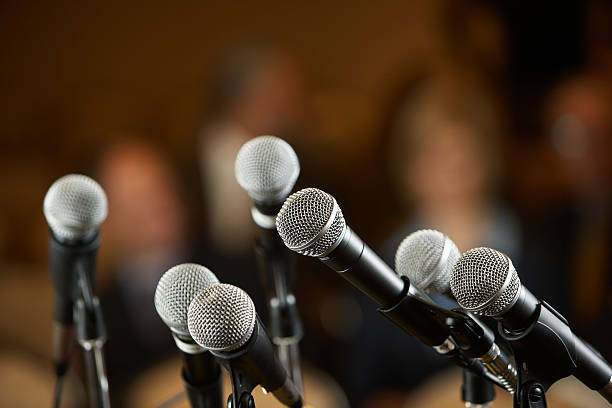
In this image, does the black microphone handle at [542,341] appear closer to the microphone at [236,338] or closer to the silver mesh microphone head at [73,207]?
the microphone at [236,338]

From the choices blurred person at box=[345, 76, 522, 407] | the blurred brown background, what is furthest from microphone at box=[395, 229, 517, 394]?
the blurred brown background

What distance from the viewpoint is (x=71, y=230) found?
36.9 inches

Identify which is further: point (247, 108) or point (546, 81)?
point (546, 81)

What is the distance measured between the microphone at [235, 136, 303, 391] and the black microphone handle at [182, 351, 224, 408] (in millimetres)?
207

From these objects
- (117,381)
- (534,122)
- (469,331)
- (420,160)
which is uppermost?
(469,331)

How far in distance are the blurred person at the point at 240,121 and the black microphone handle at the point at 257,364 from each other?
80.4 inches

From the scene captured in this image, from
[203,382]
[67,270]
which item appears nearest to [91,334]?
[67,270]

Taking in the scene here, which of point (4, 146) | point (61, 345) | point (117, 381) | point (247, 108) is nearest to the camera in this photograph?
point (61, 345)

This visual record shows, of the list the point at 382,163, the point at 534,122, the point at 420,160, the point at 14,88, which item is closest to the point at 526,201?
the point at 534,122

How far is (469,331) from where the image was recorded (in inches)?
30.9

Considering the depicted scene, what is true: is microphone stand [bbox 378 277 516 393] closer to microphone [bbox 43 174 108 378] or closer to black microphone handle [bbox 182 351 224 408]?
black microphone handle [bbox 182 351 224 408]

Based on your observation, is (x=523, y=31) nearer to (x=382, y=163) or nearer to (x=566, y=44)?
(x=566, y=44)

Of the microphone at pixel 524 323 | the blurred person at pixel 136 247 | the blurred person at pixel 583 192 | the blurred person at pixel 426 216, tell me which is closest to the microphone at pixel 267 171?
the microphone at pixel 524 323

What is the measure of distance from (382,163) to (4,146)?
5.90 ft
